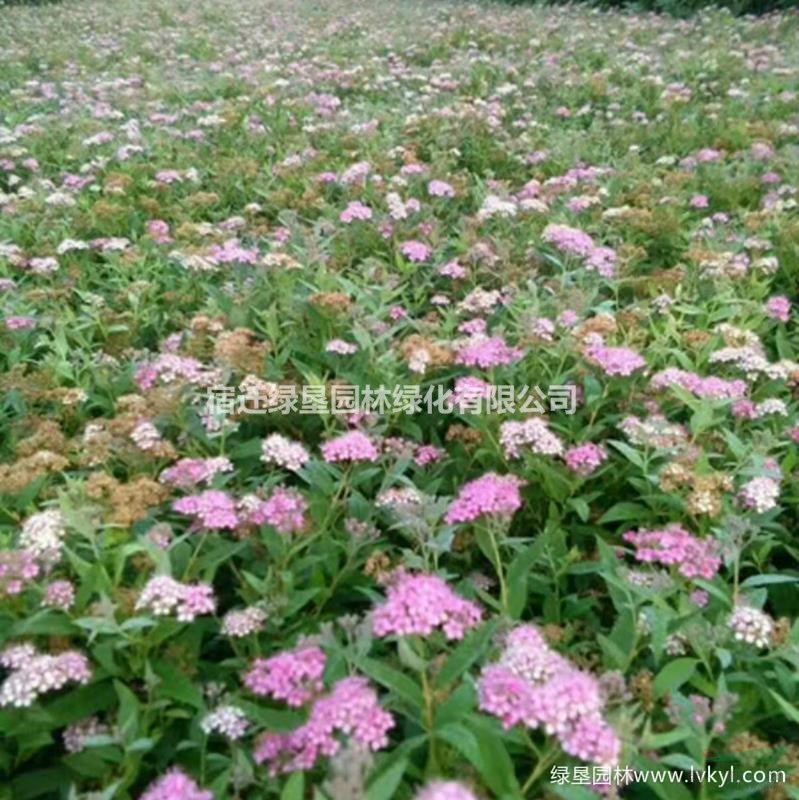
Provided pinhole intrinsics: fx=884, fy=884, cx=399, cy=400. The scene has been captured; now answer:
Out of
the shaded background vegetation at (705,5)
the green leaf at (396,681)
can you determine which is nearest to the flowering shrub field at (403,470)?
the green leaf at (396,681)

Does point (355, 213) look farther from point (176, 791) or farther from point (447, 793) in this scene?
point (447, 793)

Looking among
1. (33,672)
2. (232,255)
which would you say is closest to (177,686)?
(33,672)

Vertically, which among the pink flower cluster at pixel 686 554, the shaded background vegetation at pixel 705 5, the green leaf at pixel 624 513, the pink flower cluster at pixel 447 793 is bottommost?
the shaded background vegetation at pixel 705 5

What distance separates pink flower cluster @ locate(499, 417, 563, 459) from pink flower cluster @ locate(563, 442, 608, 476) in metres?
0.04

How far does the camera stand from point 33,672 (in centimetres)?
190

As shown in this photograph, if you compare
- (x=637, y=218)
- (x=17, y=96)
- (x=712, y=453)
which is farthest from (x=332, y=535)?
(x=17, y=96)

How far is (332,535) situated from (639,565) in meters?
0.92

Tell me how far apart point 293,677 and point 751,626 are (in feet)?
3.67

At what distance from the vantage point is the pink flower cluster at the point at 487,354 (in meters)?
3.09

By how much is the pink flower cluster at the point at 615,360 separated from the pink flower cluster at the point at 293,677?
1.54m

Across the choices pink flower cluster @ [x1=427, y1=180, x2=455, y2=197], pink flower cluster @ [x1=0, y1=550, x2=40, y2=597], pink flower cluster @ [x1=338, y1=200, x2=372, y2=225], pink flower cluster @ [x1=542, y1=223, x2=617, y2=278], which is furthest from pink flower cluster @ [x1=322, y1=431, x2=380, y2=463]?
Answer: pink flower cluster @ [x1=427, y1=180, x2=455, y2=197]

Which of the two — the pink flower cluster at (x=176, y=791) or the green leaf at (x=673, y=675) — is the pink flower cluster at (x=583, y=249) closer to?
the green leaf at (x=673, y=675)

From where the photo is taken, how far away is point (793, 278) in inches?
168

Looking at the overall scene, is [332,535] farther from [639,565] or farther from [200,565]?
[639,565]
